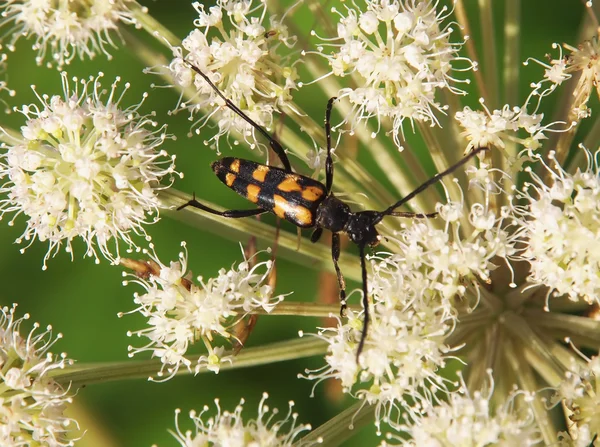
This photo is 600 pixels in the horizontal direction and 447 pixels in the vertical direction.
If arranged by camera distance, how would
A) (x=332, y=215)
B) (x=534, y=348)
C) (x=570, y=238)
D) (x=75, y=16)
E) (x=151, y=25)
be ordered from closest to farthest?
(x=570, y=238) < (x=534, y=348) < (x=332, y=215) < (x=151, y=25) < (x=75, y=16)

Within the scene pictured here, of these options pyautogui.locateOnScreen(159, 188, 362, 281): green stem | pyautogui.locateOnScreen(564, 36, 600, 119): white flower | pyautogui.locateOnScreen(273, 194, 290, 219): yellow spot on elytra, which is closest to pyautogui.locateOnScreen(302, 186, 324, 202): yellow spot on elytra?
pyautogui.locateOnScreen(273, 194, 290, 219): yellow spot on elytra

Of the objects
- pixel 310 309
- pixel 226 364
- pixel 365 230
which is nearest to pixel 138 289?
pixel 226 364

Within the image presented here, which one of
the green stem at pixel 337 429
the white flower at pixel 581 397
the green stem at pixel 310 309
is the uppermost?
the green stem at pixel 310 309

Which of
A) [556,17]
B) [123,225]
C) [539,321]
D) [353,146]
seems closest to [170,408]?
[123,225]

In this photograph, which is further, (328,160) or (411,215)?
(328,160)

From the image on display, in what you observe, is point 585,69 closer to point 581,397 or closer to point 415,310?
point 415,310

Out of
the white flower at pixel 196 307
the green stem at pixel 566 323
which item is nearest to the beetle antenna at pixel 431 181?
the white flower at pixel 196 307

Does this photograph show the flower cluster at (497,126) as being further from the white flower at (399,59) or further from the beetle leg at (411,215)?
the beetle leg at (411,215)
